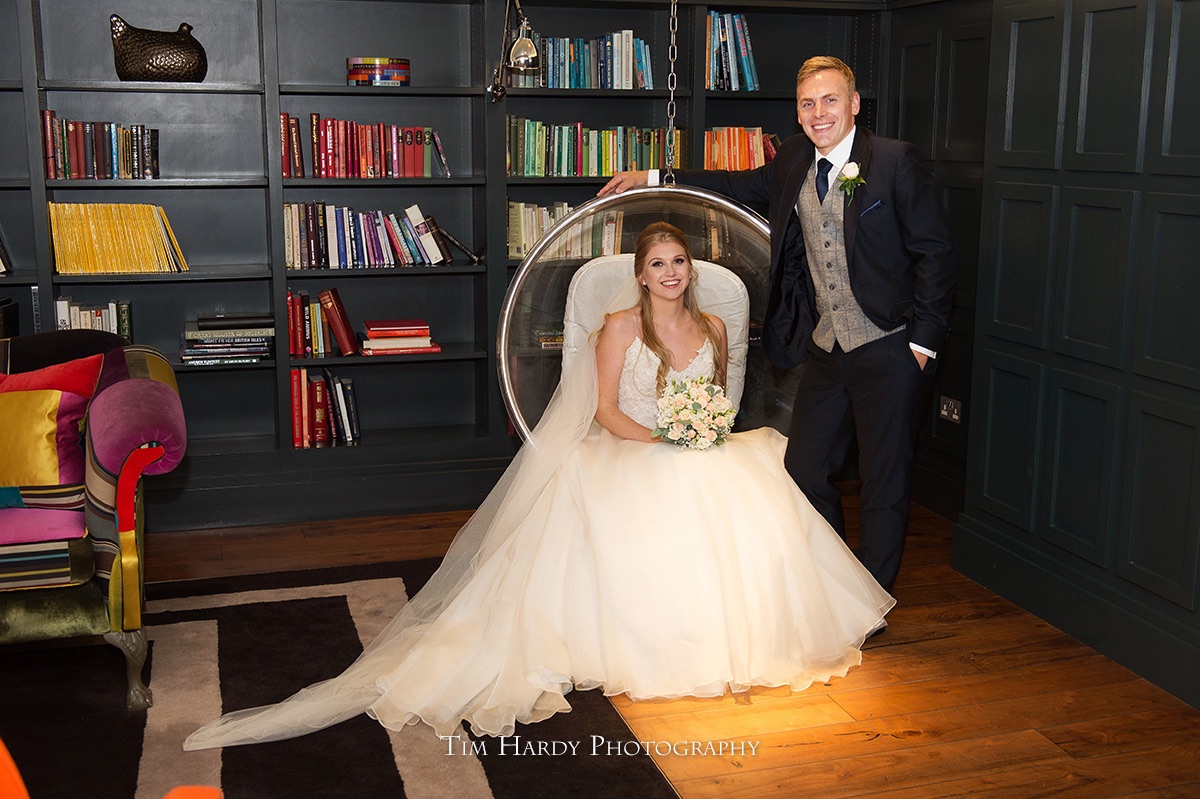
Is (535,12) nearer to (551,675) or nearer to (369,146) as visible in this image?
(369,146)

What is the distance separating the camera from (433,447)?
4.70 metres

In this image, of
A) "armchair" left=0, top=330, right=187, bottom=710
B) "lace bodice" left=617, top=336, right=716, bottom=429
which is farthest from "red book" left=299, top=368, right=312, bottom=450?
"lace bodice" left=617, top=336, right=716, bottom=429

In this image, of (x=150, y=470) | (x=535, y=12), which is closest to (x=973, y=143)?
(x=535, y=12)

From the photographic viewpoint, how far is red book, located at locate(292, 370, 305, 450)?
455cm

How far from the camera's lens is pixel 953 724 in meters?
2.88

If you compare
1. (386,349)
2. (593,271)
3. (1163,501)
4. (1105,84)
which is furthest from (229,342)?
(1163,501)

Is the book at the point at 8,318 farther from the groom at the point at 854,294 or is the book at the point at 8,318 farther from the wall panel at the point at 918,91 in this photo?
the wall panel at the point at 918,91

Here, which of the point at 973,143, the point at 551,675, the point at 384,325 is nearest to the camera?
the point at 551,675

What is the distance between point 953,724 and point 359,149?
2979 mm

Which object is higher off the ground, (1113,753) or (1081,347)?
(1081,347)

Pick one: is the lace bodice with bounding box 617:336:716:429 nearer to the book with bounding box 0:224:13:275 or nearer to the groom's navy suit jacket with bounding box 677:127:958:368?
the groom's navy suit jacket with bounding box 677:127:958:368

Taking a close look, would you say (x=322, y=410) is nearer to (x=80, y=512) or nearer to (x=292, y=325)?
(x=292, y=325)

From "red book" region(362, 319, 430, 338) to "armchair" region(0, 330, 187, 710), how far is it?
1570mm

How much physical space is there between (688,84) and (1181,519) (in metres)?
2.58
